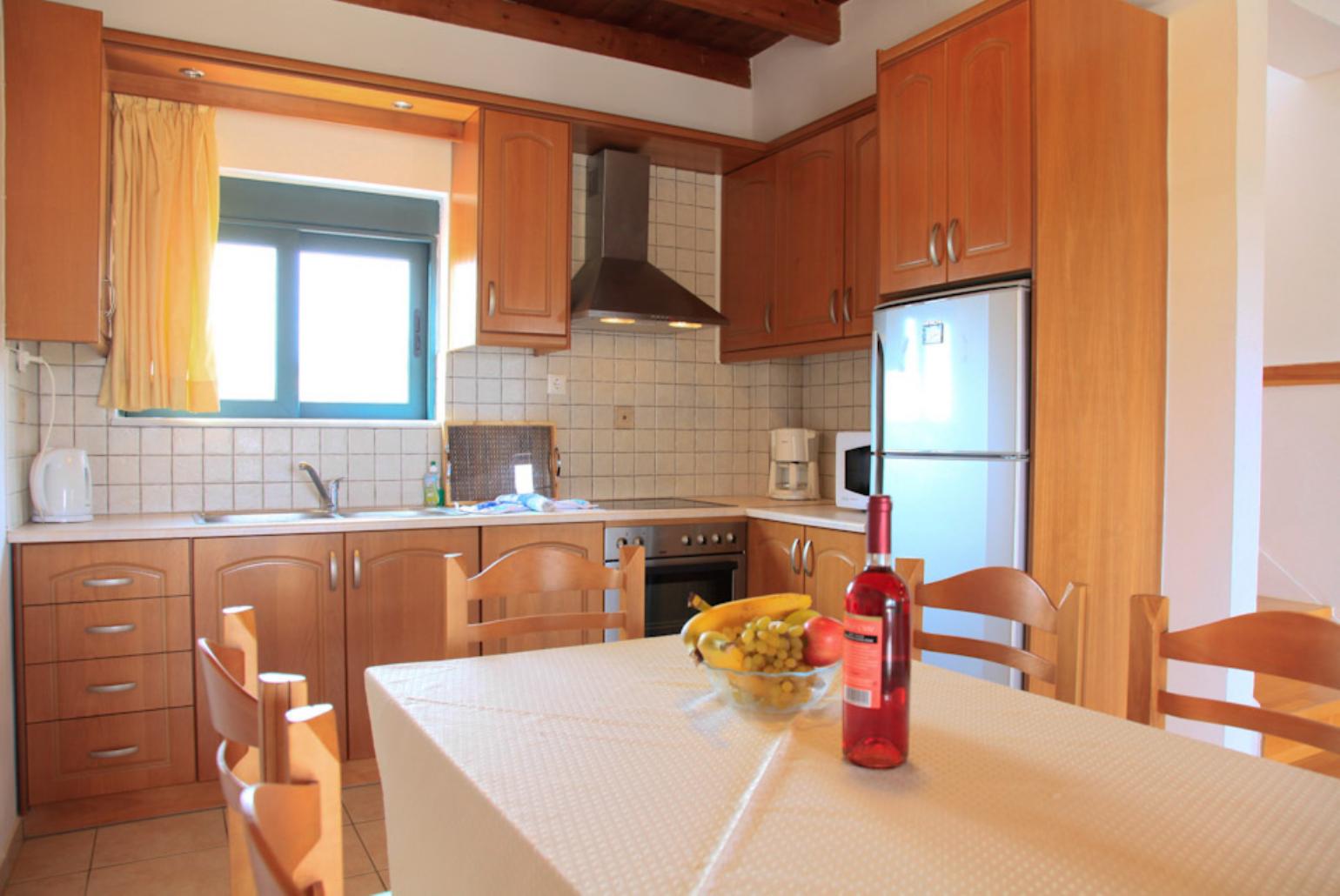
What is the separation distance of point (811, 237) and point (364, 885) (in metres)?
2.59

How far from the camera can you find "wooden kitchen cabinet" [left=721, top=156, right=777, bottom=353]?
3.73 metres

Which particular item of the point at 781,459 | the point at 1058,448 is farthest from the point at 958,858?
the point at 781,459

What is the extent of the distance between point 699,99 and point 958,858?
364 centimetres

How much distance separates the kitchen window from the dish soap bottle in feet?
0.85

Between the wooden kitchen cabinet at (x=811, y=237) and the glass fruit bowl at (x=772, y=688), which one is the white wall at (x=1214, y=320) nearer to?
the wooden kitchen cabinet at (x=811, y=237)

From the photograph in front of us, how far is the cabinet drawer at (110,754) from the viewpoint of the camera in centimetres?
250

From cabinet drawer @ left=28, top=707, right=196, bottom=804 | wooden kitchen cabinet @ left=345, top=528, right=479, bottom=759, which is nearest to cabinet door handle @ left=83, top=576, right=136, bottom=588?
cabinet drawer @ left=28, top=707, right=196, bottom=804

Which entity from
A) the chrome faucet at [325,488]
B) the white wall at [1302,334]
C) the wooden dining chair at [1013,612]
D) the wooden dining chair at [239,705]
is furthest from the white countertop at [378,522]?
the white wall at [1302,334]

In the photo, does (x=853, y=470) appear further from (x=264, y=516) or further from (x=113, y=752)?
(x=113, y=752)

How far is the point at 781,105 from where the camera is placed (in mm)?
3893

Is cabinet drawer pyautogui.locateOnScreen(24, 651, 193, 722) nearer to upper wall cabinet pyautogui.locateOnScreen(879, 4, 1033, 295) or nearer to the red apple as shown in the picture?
the red apple

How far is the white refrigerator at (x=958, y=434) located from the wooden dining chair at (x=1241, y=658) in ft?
3.34

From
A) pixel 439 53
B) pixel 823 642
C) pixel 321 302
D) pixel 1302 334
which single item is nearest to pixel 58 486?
pixel 321 302

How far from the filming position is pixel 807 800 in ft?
3.10
